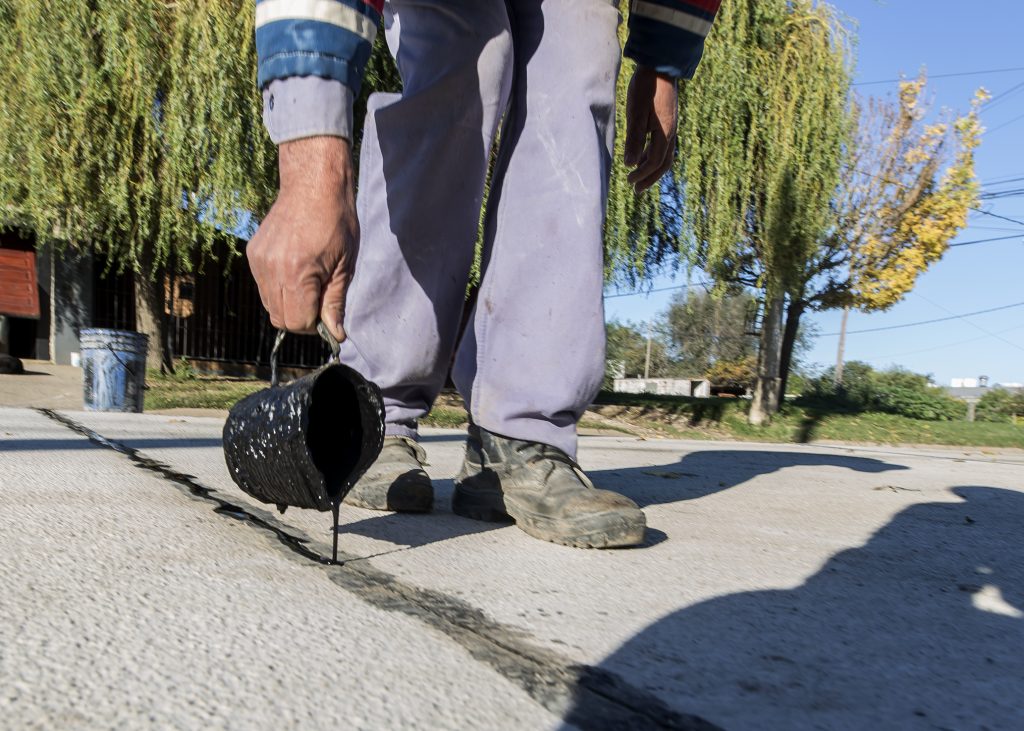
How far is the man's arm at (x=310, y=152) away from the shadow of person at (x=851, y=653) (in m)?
0.64

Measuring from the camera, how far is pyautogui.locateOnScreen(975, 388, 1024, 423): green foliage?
2325 cm

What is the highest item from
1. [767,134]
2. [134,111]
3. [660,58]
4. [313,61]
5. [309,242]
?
[767,134]

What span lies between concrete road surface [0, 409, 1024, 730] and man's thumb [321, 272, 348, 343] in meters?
0.34

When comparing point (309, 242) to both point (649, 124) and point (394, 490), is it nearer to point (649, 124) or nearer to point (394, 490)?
point (394, 490)

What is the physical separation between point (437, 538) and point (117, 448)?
1428 mm

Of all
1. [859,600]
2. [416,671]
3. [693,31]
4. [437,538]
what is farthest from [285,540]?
[693,31]

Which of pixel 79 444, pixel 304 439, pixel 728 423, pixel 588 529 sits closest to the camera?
pixel 304 439

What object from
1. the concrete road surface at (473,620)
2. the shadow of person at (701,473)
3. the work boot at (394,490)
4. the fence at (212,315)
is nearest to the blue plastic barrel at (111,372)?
the shadow of person at (701,473)

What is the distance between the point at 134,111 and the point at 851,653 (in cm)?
863

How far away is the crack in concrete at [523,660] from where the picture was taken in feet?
2.19

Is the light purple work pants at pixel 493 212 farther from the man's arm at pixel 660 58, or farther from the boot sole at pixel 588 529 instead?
the man's arm at pixel 660 58

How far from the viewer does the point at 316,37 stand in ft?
4.13

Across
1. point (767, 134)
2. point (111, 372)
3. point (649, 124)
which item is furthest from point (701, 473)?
point (767, 134)

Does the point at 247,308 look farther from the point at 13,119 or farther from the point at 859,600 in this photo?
the point at 859,600
